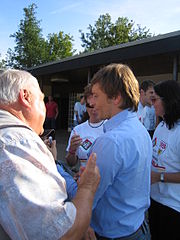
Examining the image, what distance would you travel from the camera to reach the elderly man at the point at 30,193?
3.09ft

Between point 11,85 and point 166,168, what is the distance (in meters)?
1.61

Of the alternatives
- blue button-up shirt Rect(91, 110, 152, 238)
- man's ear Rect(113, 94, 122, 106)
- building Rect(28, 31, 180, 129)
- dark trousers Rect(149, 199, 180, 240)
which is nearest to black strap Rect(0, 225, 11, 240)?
blue button-up shirt Rect(91, 110, 152, 238)

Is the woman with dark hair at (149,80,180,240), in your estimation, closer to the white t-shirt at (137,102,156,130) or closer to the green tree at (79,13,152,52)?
the white t-shirt at (137,102,156,130)

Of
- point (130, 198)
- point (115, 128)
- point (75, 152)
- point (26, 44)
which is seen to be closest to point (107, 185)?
point (130, 198)

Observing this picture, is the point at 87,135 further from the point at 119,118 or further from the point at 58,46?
the point at 58,46

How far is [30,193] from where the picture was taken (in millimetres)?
941

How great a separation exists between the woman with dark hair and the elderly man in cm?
121

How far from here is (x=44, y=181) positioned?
99cm

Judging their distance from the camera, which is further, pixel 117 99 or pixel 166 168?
pixel 166 168

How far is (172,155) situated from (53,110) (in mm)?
11368

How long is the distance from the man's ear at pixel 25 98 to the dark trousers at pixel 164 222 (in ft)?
5.43

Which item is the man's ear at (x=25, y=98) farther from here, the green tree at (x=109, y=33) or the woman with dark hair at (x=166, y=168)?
the green tree at (x=109, y=33)

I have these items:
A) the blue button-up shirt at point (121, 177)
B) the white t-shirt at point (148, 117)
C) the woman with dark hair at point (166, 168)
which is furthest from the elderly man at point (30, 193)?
the white t-shirt at point (148, 117)

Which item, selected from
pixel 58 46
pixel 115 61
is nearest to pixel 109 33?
pixel 58 46
